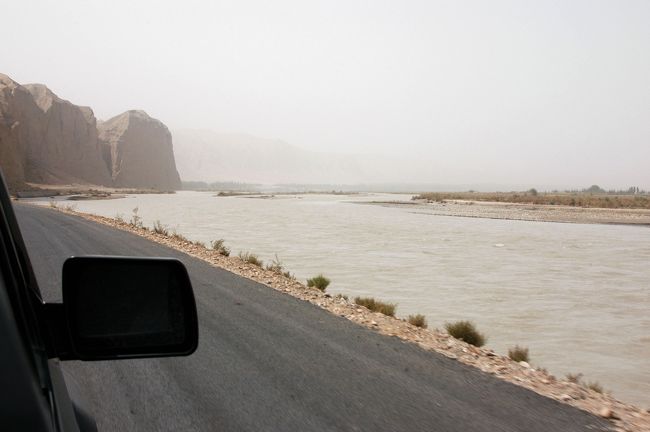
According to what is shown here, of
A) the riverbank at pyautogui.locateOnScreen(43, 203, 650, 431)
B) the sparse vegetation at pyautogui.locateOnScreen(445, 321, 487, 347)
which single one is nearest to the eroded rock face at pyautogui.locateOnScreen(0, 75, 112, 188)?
the riverbank at pyautogui.locateOnScreen(43, 203, 650, 431)

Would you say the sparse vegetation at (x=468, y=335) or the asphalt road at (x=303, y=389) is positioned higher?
the asphalt road at (x=303, y=389)

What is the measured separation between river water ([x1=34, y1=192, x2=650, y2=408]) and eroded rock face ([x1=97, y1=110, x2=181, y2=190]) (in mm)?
127189

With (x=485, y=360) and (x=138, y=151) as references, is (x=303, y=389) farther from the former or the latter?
(x=138, y=151)

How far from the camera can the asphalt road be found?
437 centimetres

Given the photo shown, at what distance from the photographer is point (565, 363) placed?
8367mm

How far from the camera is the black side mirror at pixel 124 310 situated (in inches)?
58.6

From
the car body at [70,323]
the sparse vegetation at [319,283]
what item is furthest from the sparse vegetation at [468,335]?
the car body at [70,323]

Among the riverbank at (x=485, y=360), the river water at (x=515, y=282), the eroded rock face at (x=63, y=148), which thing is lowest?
the river water at (x=515, y=282)

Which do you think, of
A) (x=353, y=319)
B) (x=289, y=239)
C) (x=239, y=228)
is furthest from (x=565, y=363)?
(x=239, y=228)

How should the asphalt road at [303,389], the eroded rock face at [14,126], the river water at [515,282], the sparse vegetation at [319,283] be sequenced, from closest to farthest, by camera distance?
the asphalt road at [303,389] → the river water at [515,282] → the sparse vegetation at [319,283] → the eroded rock face at [14,126]

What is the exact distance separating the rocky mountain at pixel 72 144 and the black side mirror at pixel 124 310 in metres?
76.8

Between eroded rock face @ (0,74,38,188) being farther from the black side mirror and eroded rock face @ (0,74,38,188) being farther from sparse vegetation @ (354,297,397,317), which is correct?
the black side mirror

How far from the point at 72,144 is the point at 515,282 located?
405ft

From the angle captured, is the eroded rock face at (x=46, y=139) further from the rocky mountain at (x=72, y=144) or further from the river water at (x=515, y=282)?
the river water at (x=515, y=282)
